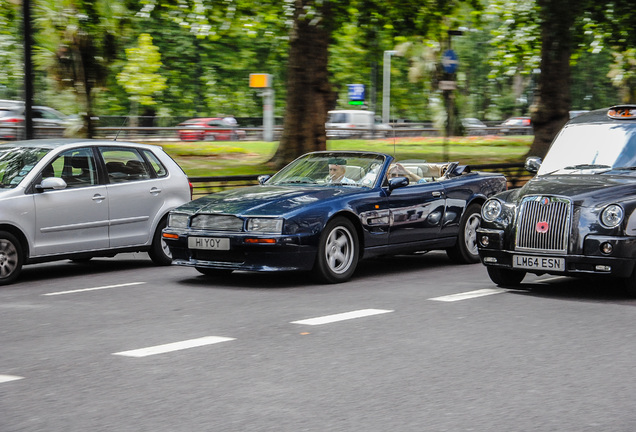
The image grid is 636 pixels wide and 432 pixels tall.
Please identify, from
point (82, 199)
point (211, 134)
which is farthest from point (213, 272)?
point (211, 134)

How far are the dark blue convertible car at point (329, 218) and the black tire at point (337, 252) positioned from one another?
10 millimetres

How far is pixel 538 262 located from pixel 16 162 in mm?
5574

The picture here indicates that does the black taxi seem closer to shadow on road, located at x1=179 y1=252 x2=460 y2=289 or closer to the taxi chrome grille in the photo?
the taxi chrome grille

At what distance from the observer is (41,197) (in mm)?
10289

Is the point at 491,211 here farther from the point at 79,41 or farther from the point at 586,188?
the point at 79,41

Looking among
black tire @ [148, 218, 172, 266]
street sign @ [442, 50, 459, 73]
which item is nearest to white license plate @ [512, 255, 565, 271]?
black tire @ [148, 218, 172, 266]

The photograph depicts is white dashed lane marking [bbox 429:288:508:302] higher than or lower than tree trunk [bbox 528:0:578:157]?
lower

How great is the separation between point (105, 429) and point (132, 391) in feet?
2.44

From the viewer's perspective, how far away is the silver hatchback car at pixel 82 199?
1012 centimetres

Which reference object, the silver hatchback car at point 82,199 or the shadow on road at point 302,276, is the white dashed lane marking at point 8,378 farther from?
the silver hatchback car at point 82,199

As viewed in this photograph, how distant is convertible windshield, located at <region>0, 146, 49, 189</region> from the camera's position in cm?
1030

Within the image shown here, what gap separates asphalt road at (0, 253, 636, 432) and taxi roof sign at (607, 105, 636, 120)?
1.78 metres

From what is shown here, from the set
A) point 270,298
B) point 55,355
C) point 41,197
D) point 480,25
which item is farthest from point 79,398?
point 480,25

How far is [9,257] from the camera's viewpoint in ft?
32.8
